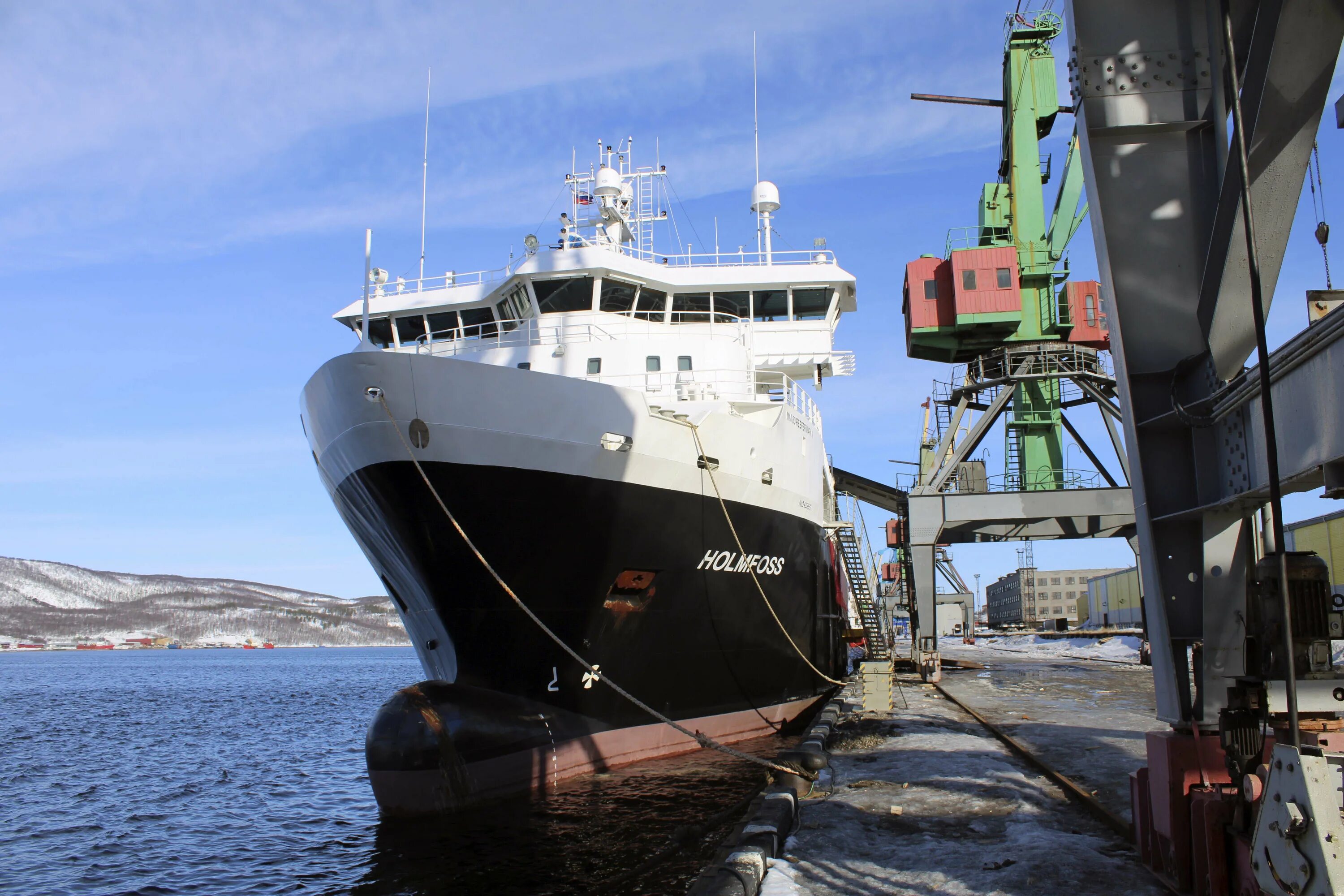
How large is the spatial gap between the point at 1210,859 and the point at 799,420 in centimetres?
1059

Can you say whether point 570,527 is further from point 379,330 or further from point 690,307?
point 379,330

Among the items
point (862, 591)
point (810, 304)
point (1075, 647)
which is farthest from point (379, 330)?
point (1075, 647)

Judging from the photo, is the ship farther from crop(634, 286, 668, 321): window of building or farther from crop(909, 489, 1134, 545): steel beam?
crop(909, 489, 1134, 545): steel beam

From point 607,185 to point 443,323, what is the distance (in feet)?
13.9

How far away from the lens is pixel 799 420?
14570 millimetres

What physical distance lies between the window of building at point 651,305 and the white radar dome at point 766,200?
4.83 m

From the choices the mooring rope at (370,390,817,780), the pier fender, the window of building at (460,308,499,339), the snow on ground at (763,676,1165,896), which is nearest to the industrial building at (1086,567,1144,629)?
the window of building at (460,308,499,339)

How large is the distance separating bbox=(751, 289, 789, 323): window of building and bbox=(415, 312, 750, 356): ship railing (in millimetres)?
1124

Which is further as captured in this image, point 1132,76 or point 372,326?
point 372,326

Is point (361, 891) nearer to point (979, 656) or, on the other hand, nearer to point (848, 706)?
point (848, 706)

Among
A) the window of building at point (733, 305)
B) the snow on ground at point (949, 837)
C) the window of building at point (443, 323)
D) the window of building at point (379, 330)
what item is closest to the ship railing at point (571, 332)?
the window of building at point (443, 323)

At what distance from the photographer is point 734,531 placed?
38.8 ft

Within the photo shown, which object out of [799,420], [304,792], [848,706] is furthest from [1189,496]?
[304,792]

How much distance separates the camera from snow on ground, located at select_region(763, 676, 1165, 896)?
521 centimetres
